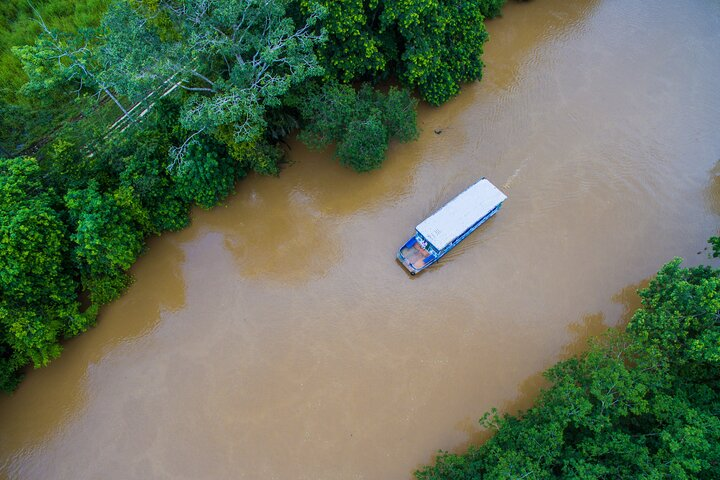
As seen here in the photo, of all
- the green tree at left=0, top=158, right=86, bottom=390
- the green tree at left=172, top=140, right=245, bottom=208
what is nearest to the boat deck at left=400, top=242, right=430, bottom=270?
the green tree at left=172, top=140, right=245, bottom=208

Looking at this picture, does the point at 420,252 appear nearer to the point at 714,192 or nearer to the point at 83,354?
the point at 714,192

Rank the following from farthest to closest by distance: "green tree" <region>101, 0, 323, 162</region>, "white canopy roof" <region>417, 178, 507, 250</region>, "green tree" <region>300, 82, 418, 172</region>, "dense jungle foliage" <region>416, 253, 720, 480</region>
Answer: "green tree" <region>300, 82, 418, 172</region> < "white canopy roof" <region>417, 178, 507, 250</region> < "green tree" <region>101, 0, 323, 162</region> < "dense jungle foliage" <region>416, 253, 720, 480</region>

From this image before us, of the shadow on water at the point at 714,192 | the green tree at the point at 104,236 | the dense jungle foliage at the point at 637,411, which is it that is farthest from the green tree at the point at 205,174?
the shadow on water at the point at 714,192

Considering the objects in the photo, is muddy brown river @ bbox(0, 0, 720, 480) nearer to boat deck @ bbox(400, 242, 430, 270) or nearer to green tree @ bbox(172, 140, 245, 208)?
boat deck @ bbox(400, 242, 430, 270)

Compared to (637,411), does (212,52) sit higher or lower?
higher

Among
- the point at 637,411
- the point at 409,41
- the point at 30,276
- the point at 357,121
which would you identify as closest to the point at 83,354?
the point at 30,276

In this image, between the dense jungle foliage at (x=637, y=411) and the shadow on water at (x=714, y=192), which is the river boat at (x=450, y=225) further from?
the shadow on water at (x=714, y=192)
